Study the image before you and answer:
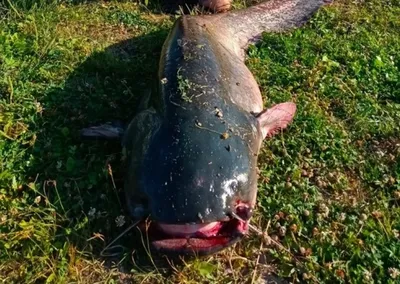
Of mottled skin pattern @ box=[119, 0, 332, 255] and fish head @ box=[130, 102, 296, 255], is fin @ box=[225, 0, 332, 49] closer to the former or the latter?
mottled skin pattern @ box=[119, 0, 332, 255]

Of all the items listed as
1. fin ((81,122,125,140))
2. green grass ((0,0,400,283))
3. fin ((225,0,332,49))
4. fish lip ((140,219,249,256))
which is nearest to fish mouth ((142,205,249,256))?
fish lip ((140,219,249,256))

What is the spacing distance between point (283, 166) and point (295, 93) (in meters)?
0.91

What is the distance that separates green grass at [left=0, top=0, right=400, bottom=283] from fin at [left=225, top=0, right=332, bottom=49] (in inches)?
5.4

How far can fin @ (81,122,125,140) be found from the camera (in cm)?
399

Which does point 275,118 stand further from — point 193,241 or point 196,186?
point 193,241

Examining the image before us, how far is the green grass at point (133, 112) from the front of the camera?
3.45m

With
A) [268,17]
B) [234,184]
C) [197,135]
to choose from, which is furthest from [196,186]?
[268,17]

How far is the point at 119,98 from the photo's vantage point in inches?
181

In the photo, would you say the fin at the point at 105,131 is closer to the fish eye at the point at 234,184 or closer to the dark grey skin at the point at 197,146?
the dark grey skin at the point at 197,146

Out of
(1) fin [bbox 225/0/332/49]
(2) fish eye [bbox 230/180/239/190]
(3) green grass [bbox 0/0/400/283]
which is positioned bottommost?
(3) green grass [bbox 0/0/400/283]

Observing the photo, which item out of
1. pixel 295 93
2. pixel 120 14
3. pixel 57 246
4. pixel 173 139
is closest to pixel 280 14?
pixel 295 93

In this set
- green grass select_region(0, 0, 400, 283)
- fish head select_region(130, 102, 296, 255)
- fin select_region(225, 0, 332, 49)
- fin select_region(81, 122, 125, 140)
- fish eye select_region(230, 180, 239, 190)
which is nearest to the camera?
fish head select_region(130, 102, 296, 255)

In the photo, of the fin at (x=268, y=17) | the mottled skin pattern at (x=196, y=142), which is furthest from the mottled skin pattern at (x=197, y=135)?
the fin at (x=268, y=17)

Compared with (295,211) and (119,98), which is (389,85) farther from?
(119,98)
